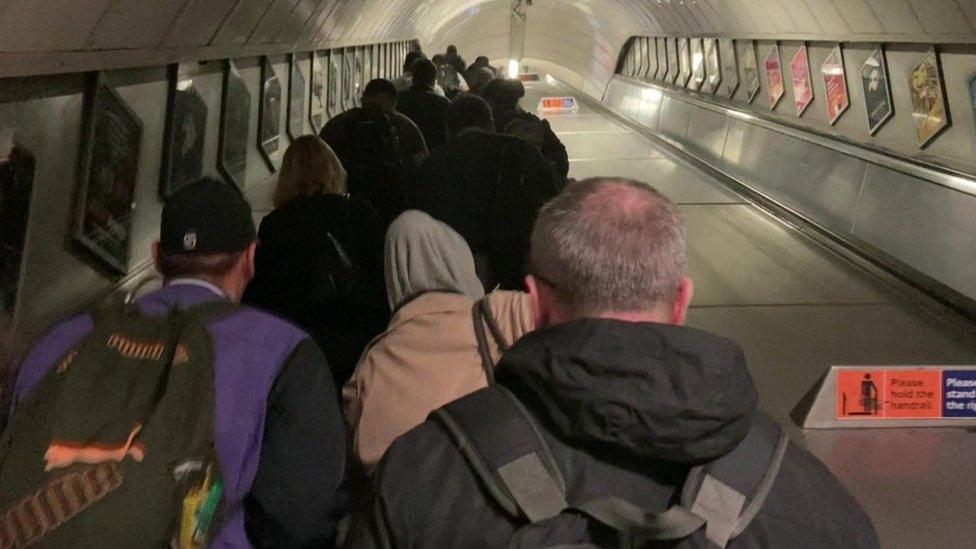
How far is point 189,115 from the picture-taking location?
6.44 m

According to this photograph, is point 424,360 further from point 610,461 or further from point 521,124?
point 521,124

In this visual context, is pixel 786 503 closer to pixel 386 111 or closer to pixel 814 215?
pixel 386 111

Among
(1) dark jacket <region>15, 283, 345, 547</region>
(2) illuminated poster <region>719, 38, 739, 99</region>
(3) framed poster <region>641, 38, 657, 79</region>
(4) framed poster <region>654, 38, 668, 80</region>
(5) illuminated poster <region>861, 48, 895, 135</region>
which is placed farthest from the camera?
(3) framed poster <region>641, 38, 657, 79</region>

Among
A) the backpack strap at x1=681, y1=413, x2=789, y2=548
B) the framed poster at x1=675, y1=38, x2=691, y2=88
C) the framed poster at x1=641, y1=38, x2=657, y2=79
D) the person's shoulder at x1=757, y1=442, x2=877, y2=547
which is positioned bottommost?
the framed poster at x1=641, y1=38, x2=657, y2=79

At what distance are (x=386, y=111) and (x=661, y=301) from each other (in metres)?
4.68

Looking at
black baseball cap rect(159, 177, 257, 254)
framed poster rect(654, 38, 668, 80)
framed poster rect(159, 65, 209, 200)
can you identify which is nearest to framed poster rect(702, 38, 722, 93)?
framed poster rect(654, 38, 668, 80)

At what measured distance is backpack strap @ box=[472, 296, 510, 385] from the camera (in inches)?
85.7

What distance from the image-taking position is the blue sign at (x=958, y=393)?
9.17 ft

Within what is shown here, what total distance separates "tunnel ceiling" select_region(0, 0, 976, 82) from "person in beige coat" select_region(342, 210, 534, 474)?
207cm

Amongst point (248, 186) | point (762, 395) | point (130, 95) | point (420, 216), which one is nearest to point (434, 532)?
point (420, 216)

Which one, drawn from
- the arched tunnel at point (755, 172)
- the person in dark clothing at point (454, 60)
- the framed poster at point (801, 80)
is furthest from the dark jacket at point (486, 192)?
the person in dark clothing at point (454, 60)

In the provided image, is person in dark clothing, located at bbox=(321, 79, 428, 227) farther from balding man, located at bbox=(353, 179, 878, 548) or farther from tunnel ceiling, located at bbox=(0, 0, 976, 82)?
balding man, located at bbox=(353, 179, 878, 548)

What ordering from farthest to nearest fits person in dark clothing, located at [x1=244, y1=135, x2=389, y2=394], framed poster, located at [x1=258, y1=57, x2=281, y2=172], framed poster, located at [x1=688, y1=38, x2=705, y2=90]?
1. framed poster, located at [x1=688, y1=38, x2=705, y2=90]
2. framed poster, located at [x1=258, y1=57, x2=281, y2=172]
3. person in dark clothing, located at [x1=244, y1=135, x2=389, y2=394]

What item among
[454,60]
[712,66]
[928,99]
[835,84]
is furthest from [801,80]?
[454,60]
